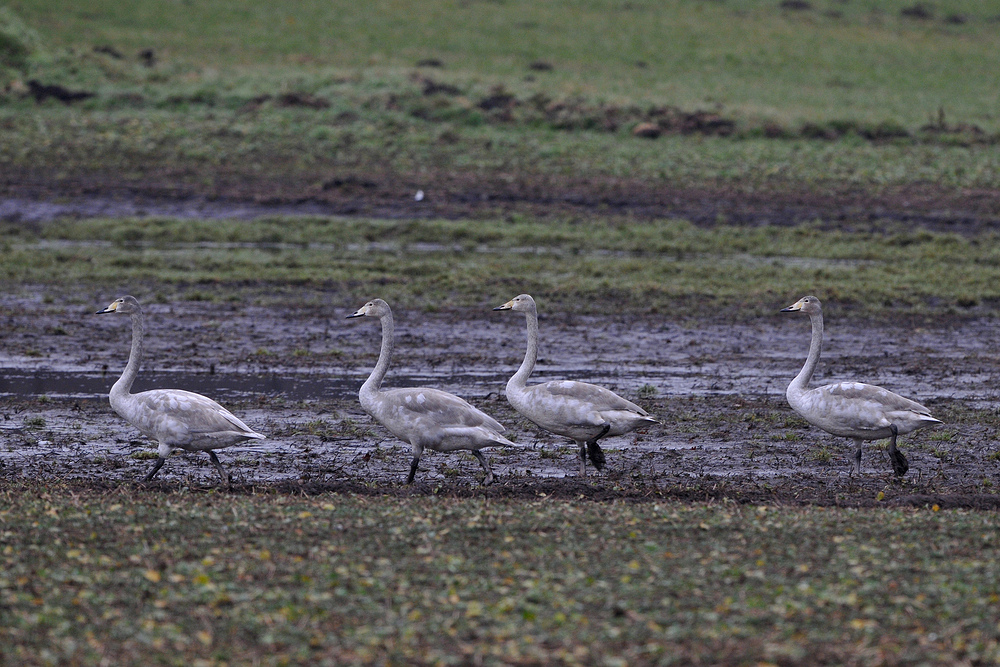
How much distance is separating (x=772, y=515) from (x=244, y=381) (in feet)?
26.8

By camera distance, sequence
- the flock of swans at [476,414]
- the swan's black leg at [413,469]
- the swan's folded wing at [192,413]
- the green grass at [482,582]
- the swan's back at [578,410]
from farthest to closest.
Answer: the swan's back at [578,410] < the swan's black leg at [413,469] < the flock of swans at [476,414] < the swan's folded wing at [192,413] < the green grass at [482,582]

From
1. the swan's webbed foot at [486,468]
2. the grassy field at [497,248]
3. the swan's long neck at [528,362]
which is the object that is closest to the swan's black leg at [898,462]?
the grassy field at [497,248]

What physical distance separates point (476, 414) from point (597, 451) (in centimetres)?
141

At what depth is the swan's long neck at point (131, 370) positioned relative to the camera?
12.0 metres

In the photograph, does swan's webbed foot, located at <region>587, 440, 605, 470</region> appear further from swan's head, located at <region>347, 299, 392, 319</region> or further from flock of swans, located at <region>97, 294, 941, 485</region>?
swan's head, located at <region>347, 299, 392, 319</region>

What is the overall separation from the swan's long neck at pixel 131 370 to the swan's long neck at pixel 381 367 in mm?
2367

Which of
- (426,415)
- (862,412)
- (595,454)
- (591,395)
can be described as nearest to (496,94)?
(591,395)

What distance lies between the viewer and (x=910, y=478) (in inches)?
473

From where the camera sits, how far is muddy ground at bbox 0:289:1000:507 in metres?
11.8

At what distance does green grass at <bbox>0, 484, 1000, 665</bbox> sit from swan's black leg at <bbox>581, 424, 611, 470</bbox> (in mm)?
1834

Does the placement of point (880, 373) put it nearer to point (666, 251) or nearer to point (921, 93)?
point (666, 251)

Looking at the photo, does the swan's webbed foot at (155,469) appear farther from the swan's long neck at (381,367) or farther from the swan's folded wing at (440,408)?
the swan's folded wing at (440,408)

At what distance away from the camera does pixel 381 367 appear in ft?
41.7

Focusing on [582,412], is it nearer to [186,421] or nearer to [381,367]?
[381,367]
